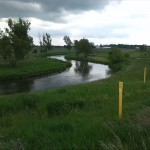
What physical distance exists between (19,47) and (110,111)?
166 feet

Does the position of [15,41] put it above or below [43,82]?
above

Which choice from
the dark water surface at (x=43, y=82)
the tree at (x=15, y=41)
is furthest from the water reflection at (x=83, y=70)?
the tree at (x=15, y=41)

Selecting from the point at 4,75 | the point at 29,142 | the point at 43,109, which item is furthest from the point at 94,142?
the point at 4,75

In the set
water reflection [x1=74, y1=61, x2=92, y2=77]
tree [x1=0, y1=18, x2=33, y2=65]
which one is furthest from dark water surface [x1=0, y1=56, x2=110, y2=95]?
tree [x1=0, y1=18, x2=33, y2=65]

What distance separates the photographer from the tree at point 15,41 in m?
55.7

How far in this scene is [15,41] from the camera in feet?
186

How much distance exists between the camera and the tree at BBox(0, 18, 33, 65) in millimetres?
55719

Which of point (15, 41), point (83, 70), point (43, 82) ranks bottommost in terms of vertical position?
point (83, 70)

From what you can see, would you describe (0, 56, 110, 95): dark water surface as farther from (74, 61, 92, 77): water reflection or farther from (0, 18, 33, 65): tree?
(0, 18, 33, 65): tree

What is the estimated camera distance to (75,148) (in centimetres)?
482

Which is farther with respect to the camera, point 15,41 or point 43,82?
point 15,41

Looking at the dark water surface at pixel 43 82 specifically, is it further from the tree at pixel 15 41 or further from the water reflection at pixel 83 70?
the tree at pixel 15 41

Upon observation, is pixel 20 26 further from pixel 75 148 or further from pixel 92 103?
pixel 75 148

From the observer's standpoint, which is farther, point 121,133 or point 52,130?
point 52,130
